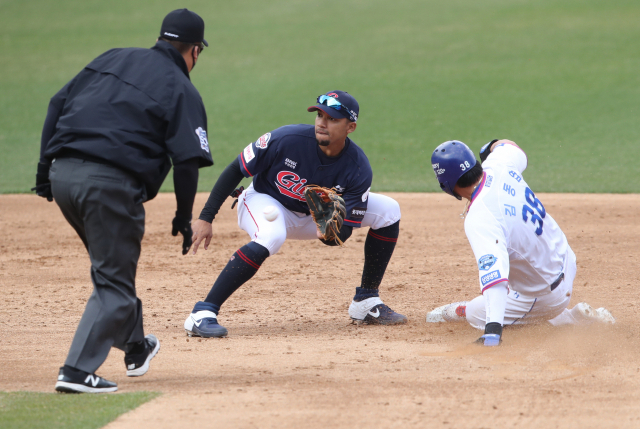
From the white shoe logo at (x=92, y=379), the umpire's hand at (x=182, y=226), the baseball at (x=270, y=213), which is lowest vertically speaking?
the white shoe logo at (x=92, y=379)

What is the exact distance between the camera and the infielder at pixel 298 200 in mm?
4613

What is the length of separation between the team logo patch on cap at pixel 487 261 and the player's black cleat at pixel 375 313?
3.85ft

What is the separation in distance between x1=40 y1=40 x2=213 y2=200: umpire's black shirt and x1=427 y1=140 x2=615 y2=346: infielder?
5.01 feet

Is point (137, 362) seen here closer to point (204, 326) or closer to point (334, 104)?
point (204, 326)

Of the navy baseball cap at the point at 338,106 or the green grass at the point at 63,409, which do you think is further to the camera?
the navy baseball cap at the point at 338,106

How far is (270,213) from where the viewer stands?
187 inches

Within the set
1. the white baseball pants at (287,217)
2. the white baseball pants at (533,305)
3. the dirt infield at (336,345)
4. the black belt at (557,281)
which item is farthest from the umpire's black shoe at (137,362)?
the black belt at (557,281)

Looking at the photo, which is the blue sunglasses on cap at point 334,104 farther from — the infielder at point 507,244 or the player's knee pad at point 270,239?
the player's knee pad at point 270,239

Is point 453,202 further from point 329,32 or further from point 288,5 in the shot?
point 288,5

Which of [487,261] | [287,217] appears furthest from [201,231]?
[487,261]

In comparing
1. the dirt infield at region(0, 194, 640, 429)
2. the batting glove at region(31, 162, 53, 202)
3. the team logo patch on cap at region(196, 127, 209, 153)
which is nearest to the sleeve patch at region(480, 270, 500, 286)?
the dirt infield at region(0, 194, 640, 429)

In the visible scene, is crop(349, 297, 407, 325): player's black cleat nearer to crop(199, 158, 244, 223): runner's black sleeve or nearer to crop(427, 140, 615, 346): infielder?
crop(427, 140, 615, 346): infielder

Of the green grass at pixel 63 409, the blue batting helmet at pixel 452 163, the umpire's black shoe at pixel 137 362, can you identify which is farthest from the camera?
the blue batting helmet at pixel 452 163

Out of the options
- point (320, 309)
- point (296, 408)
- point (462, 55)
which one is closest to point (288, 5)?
point (462, 55)
